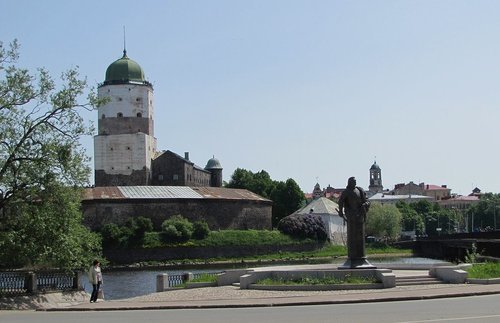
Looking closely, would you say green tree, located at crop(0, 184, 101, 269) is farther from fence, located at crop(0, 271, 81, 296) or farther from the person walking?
the person walking

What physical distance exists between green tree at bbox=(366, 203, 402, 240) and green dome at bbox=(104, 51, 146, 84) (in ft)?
111

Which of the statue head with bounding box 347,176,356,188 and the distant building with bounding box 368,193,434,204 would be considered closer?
the statue head with bounding box 347,176,356,188

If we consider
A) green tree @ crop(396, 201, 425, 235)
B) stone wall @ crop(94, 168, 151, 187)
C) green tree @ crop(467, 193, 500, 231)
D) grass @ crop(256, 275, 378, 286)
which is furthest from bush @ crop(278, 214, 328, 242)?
grass @ crop(256, 275, 378, 286)

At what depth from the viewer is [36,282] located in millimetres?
26906

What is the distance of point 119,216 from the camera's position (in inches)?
3346

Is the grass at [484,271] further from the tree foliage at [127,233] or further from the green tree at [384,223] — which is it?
the green tree at [384,223]

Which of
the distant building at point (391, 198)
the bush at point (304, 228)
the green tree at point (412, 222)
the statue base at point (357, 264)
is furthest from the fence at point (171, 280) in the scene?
the distant building at point (391, 198)

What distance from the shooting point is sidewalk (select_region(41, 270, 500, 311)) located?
19906 millimetres

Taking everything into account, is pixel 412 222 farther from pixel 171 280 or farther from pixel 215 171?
pixel 171 280

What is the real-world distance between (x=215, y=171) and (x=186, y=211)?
3110 cm

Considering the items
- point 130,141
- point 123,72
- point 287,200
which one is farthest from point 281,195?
point 123,72

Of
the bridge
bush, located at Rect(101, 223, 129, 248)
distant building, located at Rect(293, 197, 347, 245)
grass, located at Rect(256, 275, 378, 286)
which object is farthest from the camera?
distant building, located at Rect(293, 197, 347, 245)

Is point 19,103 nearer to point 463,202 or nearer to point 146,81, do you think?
point 146,81

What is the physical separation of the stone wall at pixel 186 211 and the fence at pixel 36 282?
183ft
